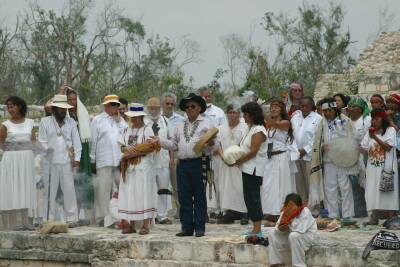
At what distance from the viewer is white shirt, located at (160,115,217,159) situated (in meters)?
9.55

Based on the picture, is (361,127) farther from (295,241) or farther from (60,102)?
(60,102)

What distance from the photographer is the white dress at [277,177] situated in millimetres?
10094

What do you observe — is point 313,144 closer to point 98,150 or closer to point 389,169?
point 389,169

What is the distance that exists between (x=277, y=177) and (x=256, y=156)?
1.01 metres

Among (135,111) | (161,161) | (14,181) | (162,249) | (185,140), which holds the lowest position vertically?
(162,249)

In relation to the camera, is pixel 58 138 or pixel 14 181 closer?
pixel 14 181

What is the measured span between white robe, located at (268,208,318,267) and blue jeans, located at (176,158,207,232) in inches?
48.8

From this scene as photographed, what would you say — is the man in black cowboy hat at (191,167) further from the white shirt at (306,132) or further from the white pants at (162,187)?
the white shirt at (306,132)

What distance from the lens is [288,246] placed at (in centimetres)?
851

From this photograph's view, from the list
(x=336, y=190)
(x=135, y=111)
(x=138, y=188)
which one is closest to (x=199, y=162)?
(x=138, y=188)

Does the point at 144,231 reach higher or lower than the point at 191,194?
lower

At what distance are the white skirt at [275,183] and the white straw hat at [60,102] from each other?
103 inches

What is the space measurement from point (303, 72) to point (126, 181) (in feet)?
77.1

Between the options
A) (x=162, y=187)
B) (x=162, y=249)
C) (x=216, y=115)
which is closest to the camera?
(x=162, y=249)
